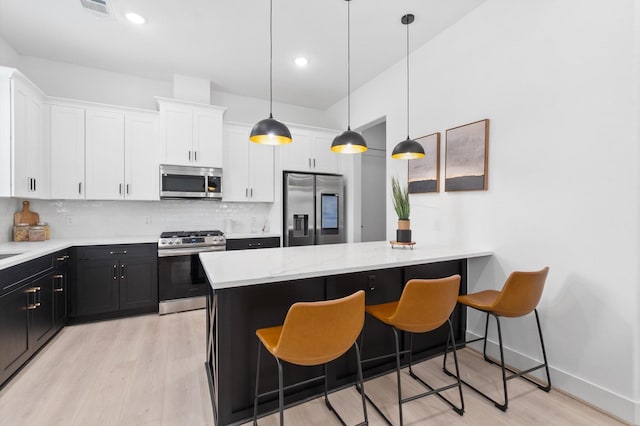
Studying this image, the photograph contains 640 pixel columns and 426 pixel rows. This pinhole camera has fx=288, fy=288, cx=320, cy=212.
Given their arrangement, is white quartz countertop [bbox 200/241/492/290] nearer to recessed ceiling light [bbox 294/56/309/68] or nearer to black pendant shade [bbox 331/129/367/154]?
black pendant shade [bbox 331/129/367/154]

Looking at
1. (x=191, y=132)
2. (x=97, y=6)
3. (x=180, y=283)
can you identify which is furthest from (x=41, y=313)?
(x=97, y=6)

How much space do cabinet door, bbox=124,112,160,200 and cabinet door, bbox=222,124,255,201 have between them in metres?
0.90

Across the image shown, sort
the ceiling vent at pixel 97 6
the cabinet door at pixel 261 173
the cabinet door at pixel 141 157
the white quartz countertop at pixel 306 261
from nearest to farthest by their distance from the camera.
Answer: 1. the white quartz countertop at pixel 306 261
2. the ceiling vent at pixel 97 6
3. the cabinet door at pixel 141 157
4. the cabinet door at pixel 261 173

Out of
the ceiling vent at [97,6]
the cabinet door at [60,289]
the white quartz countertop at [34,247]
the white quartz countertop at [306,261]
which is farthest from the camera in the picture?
the cabinet door at [60,289]

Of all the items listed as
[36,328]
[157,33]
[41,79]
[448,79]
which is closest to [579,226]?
[448,79]

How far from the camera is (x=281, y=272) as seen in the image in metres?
1.73

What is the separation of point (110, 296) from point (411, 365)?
339 centimetres

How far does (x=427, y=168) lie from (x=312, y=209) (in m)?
1.88

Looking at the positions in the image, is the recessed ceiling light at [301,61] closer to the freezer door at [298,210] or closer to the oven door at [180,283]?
the freezer door at [298,210]

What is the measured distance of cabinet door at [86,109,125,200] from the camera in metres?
3.58

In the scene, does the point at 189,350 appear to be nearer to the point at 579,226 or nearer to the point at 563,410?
the point at 563,410

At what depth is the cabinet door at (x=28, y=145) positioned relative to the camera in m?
2.81

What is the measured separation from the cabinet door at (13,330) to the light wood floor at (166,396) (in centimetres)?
13

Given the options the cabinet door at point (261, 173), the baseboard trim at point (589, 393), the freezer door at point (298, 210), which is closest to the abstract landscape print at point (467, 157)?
the baseboard trim at point (589, 393)
